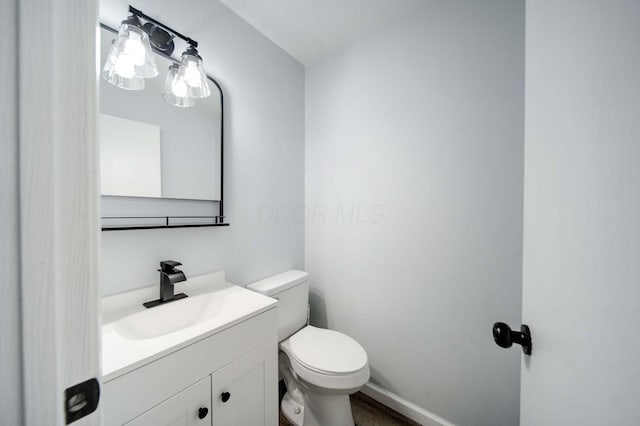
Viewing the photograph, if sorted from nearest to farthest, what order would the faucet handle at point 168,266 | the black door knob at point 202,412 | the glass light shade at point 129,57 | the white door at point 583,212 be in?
the white door at point 583,212 → the black door knob at point 202,412 → the glass light shade at point 129,57 → the faucet handle at point 168,266

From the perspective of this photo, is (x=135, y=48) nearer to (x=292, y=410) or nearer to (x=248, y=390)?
(x=248, y=390)

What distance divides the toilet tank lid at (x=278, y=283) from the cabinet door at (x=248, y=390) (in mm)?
307

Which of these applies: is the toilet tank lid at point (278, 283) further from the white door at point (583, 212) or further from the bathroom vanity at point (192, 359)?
the white door at point (583, 212)

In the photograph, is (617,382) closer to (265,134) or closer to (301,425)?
(301,425)

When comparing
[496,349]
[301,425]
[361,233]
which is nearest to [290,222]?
[361,233]

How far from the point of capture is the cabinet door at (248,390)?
821 mm

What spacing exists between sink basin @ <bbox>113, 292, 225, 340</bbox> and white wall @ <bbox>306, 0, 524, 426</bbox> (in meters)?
0.86

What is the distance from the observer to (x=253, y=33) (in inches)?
55.2

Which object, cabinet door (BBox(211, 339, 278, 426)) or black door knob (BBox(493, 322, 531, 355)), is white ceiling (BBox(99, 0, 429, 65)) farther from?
black door knob (BBox(493, 322, 531, 355))

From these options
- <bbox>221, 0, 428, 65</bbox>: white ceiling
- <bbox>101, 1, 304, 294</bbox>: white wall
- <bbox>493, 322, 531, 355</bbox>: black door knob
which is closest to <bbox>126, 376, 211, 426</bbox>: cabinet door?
<bbox>101, 1, 304, 294</bbox>: white wall

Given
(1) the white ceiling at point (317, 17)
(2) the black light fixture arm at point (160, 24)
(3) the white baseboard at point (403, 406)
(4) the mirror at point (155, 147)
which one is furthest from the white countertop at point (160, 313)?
(1) the white ceiling at point (317, 17)

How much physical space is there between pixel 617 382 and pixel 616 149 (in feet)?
1.23

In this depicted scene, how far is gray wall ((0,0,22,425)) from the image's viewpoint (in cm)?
24

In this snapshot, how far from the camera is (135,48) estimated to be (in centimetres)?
89
